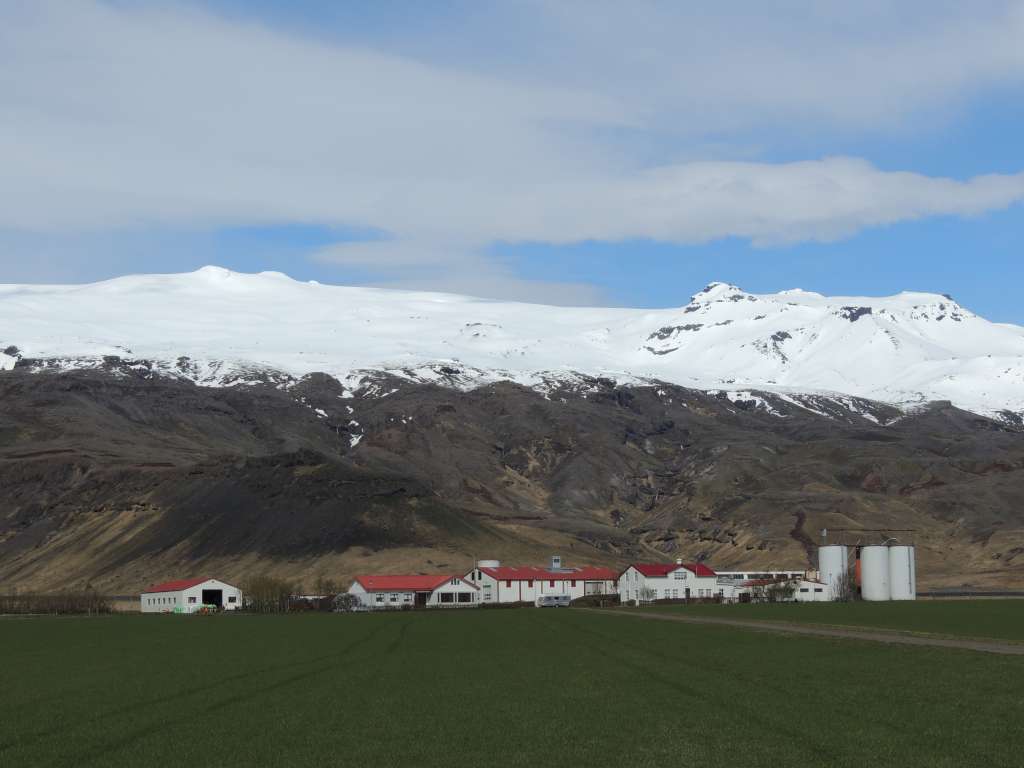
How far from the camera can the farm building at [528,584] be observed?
177250 millimetres

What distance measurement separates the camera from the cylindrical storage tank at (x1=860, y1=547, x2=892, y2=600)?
542 feet

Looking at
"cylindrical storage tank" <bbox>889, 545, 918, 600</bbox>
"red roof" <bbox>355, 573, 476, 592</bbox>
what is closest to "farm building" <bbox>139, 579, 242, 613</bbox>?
"red roof" <bbox>355, 573, 476, 592</bbox>

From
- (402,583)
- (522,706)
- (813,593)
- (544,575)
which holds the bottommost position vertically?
(813,593)

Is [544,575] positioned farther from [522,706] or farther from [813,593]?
[522,706]

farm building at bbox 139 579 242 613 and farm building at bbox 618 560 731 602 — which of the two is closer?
farm building at bbox 618 560 731 602

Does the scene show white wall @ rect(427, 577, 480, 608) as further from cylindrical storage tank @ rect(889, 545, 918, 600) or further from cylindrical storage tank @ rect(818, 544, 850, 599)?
cylindrical storage tank @ rect(889, 545, 918, 600)

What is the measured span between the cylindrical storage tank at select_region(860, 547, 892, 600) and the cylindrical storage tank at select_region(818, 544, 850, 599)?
3.72 meters

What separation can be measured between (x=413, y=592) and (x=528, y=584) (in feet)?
53.2

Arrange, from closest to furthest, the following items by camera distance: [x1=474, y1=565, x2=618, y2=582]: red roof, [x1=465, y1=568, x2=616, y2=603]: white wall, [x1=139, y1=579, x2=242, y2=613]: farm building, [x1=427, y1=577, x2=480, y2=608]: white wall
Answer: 1. [x1=139, y1=579, x2=242, y2=613]: farm building
2. [x1=427, y1=577, x2=480, y2=608]: white wall
3. [x1=465, y1=568, x2=616, y2=603]: white wall
4. [x1=474, y1=565, x2=618, y2=582]: red roof

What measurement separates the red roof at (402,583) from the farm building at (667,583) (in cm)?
2146

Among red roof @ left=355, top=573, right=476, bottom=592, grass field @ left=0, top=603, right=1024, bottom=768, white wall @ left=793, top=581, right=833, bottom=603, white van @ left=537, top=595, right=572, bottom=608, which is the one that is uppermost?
grass field @ left=0, top=603, right=1024, bottom=768

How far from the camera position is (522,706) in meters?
38.2

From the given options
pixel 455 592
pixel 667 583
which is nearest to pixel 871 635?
pixel 667 583

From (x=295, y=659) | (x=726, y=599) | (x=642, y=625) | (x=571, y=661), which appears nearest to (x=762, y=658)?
(x=571, y=661)
